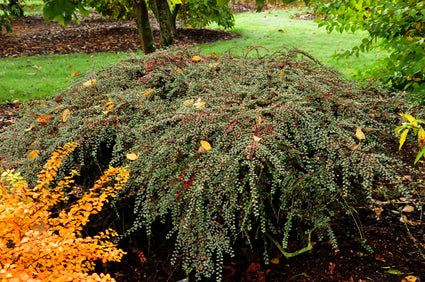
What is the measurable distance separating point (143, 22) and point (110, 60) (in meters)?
4.76

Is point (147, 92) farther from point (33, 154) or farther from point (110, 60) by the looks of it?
point (110, 60)

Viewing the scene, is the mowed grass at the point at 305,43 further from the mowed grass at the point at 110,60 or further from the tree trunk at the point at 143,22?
the tree trunk at the point at 143,22

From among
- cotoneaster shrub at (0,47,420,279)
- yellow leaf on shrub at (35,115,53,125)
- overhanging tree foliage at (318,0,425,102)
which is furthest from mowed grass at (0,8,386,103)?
cotoneaster shrub at (0,47,420,279)

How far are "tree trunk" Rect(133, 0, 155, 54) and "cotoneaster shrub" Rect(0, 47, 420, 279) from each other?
1977 millimetres

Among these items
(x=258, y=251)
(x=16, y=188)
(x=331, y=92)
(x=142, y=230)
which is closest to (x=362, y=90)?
(x=331, y=92)

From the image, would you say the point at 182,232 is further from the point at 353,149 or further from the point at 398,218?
the point at 398,218

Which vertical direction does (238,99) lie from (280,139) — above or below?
above

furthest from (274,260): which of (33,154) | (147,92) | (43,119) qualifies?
(43,119)

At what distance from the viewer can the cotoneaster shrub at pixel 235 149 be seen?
1923mm

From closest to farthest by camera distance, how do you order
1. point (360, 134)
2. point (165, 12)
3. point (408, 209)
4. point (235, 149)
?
point (235, 149) < point (360, 134) < point (408, 209) < point (165, 12)

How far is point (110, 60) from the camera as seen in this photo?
8.84 metres

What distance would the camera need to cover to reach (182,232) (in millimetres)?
1990

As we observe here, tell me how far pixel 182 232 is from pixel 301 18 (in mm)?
18743

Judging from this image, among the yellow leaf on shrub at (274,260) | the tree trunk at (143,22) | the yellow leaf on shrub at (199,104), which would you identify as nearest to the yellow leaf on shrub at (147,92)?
the yellow leaf on shrub at (199,104)
